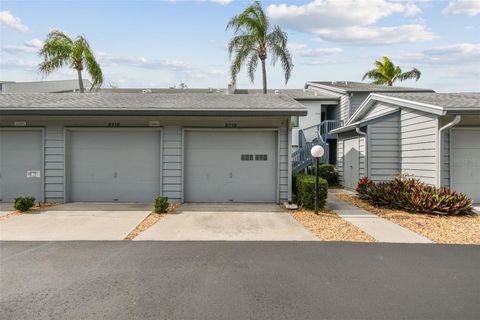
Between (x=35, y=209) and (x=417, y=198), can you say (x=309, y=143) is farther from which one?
(x=35, y=209)

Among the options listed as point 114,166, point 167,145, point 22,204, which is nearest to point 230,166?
point 167,145

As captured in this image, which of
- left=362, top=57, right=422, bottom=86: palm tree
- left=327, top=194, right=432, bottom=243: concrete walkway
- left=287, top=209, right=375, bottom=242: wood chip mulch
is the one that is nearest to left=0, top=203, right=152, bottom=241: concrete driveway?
left=287, top=209, right=375, bottom=242: wood chip mulch

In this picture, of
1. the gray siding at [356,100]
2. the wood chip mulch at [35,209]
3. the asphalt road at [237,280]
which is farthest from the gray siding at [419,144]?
the wood chip mulch at [35,209]

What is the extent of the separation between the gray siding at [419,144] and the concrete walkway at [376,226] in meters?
2.54

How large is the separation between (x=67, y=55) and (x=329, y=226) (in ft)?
50.3

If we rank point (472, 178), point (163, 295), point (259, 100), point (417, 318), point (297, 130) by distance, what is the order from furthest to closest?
point (297, 130), point (259, 100), point (472, 178), point (163, 295), point (417, 318)

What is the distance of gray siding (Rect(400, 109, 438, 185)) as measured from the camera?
30.7 feet

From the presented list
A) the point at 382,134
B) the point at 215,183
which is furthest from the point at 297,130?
the point at 215,183

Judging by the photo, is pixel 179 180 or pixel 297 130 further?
pixel 297 130

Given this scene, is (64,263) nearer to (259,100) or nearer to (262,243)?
(262,243)

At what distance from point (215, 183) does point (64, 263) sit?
560 cm

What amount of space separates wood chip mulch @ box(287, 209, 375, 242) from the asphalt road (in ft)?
1.51

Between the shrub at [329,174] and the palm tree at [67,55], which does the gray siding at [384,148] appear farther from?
the palm tree at [67,55]

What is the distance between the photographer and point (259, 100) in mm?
10406
